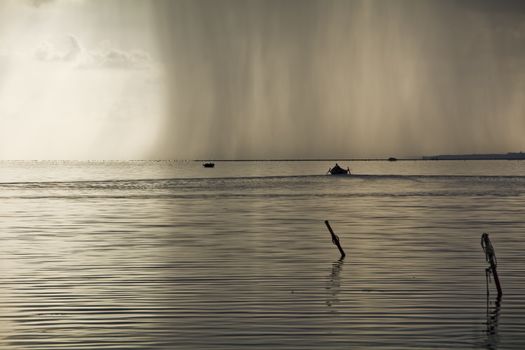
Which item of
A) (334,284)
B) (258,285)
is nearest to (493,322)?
(334,284)

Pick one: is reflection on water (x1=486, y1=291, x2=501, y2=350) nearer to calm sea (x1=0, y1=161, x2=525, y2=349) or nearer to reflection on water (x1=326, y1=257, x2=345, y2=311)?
calm sea (x1=0, y1=161, x2=525, y2=349)

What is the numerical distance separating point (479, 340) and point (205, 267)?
1752 cm

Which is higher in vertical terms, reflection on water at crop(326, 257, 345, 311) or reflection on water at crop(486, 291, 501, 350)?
reflection on water at crop(326, 257, 345, 311)

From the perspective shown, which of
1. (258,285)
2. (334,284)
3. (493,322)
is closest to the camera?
(493,322)

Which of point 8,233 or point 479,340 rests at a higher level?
point 8,233

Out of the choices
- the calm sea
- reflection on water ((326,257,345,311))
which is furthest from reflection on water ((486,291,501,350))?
reflection on water ((326,257,345,311))

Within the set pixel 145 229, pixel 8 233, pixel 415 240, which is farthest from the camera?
pixel 145 229

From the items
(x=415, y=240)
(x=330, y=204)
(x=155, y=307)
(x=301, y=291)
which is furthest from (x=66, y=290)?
(x=330, y=204)

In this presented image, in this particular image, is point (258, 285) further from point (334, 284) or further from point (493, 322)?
point (493, 322)

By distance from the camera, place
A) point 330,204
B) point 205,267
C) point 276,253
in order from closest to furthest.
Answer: point 205,267, point 276,253, point 330,204

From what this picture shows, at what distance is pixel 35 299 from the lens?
29875 millimetres

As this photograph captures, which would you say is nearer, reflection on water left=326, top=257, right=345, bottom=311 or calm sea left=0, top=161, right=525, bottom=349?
calm sea left=0, top=161, right=525, bottom=349

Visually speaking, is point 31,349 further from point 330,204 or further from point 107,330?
point 330,204

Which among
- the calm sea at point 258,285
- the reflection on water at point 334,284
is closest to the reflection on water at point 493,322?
the calm sea at point 258,285
